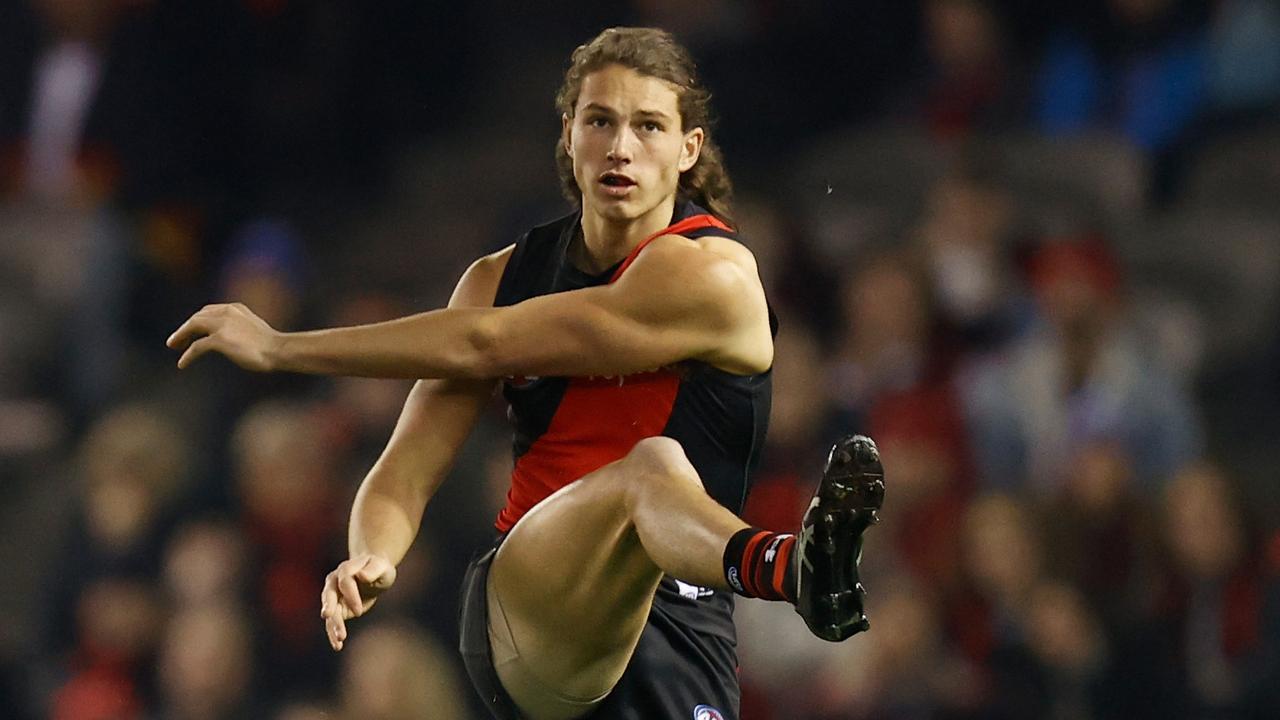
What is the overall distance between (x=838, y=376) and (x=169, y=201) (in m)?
2.71

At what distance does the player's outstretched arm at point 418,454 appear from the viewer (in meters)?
3.70

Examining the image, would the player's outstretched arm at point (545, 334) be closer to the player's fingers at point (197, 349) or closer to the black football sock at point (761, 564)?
the player's fingers at point (197, 349)

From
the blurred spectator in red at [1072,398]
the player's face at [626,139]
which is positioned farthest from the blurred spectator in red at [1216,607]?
the player's face at [626,139]

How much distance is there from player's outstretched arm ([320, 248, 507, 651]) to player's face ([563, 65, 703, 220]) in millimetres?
352

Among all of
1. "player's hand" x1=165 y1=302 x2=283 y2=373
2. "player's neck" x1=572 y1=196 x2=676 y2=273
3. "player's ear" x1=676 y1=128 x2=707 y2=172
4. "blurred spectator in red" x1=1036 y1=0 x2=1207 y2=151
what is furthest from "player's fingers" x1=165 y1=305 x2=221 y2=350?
"blurred spectator in red" x1=1036 y1=0 x2=1207 y2=151

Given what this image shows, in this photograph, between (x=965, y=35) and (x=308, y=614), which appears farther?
(x=965, y=35)

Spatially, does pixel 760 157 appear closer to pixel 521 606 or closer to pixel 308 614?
pixel 308 614

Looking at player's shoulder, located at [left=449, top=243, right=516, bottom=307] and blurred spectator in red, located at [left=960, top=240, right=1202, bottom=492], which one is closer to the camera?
player's shoulder, located at [left=449, top=243, right=516, bottom=307]

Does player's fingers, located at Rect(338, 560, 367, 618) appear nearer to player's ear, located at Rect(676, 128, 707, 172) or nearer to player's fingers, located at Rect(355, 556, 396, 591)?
player's fingers, located at Rect(355, 556, 396, 591)

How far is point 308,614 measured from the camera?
6.25 metres

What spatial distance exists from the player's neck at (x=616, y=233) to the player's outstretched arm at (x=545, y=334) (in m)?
0.14

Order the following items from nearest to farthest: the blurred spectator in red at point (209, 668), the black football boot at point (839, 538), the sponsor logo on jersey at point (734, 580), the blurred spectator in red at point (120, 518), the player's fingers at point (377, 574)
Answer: the black football boot at point (839, 538)
the sponsor logo on jersey at point (734, 580)
the player's fingers at point (377, 574)
the blurred spectator in red at point (209, 668)
the blurred spectator in red at point (120, 518)

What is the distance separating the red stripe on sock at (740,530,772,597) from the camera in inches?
120

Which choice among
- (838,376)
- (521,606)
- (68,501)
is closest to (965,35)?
(838,376)
